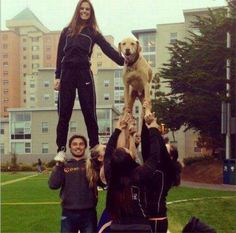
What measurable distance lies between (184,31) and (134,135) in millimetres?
45736

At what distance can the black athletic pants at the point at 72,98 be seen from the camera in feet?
19.9

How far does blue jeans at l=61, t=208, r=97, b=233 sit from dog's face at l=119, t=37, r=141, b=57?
186 cm

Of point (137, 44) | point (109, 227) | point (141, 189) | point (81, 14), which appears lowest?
point (109, 227)

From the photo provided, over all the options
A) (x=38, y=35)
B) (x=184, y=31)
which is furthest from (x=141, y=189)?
(x=38, y=35)

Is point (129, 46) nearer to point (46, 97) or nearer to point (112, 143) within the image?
point (112, 143)

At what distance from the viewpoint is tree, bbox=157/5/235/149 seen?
2620 centimetres

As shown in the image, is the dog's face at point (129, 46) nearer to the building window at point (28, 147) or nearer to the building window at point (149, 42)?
the building window at point (149, 42)

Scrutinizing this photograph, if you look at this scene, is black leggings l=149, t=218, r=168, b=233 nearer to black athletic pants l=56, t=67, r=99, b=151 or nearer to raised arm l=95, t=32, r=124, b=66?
black athletic pants l=56, t=67, r=99, b=151

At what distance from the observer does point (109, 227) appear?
4.98 meters

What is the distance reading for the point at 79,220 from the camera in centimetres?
544

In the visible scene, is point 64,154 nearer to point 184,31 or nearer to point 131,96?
point 131,96

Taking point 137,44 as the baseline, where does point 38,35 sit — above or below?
above

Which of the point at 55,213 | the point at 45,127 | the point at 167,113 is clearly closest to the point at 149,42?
the point at 45,127

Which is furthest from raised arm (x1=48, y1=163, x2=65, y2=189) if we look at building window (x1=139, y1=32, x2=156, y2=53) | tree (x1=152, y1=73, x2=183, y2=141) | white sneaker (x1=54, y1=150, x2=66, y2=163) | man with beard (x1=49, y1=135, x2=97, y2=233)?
building window (x1=139, y1=32, x2=156, y2=53)
